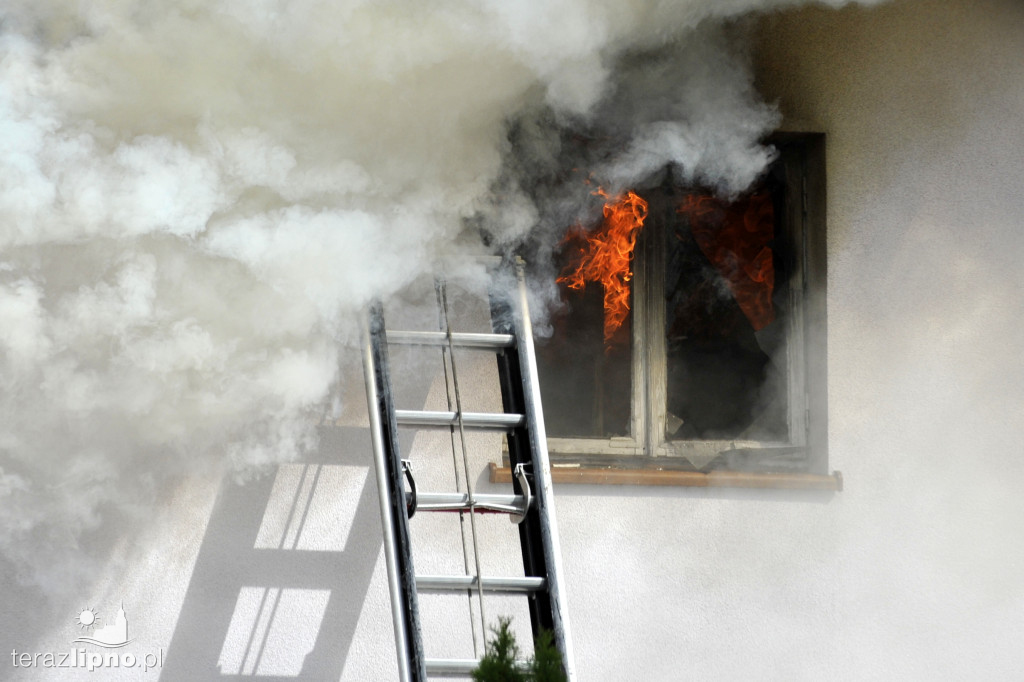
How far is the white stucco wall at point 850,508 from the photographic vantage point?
3.69 meters

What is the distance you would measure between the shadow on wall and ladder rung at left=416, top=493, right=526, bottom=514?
0.62m

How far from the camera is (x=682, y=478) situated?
3.99 meters

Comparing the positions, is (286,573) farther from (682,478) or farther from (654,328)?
(654,328)

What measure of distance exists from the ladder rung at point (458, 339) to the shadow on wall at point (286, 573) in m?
0.58

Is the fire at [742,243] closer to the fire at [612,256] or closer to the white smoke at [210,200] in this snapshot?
the fire at [612,256]

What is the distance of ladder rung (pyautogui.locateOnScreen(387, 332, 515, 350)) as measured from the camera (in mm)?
3375

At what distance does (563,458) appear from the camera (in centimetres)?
405

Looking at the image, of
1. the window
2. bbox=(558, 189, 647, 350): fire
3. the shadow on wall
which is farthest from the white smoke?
the window

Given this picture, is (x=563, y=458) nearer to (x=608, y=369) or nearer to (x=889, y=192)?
(x=608, y=369)

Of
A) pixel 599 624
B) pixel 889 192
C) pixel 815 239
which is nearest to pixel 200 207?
pixel 599 624

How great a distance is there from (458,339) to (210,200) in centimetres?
92

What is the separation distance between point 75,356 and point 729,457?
2.48 m

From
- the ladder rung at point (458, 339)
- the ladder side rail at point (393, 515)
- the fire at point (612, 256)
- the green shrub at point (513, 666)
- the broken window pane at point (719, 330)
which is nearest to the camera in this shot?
Answer: the green shrub at point (513, 666)

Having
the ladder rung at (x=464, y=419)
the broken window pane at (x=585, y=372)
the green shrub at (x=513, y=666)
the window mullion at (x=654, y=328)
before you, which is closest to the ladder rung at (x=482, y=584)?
the green shrub at (x=513, y=666)
